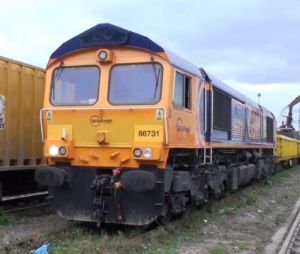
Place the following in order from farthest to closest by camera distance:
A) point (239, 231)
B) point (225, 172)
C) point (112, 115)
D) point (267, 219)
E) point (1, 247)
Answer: point (225, 172)
point (267, 219)
point (239, 231)
point (112, 115)
point (1, 247)

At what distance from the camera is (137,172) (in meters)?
8.62

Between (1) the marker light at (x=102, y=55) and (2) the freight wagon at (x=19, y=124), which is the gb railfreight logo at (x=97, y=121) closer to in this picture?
(1) the marker light at (x=102, y=55)

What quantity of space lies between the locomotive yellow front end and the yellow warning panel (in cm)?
2

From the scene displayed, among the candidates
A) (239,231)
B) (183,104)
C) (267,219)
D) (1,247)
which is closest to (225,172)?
(267,219)

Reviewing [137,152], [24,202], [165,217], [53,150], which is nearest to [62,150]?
[53,150]

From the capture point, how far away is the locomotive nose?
361 inches

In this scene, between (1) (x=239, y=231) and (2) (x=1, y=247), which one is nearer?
(2) (x=1, y=247)

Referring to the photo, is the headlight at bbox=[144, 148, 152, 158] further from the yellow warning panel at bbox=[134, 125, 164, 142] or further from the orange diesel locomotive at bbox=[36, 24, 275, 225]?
the yellow warning panel at bbox=[134, 125, 164, 142]

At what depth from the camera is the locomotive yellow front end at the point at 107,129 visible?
8.91 m

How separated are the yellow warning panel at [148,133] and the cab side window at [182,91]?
0.70 meters

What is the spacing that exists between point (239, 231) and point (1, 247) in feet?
15.1

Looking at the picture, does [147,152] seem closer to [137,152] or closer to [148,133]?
[137,152]

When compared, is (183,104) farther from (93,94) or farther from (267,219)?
(267,219)

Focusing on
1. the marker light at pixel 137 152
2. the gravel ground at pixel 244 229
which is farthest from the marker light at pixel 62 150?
the gravel ground at pixel 244 229
